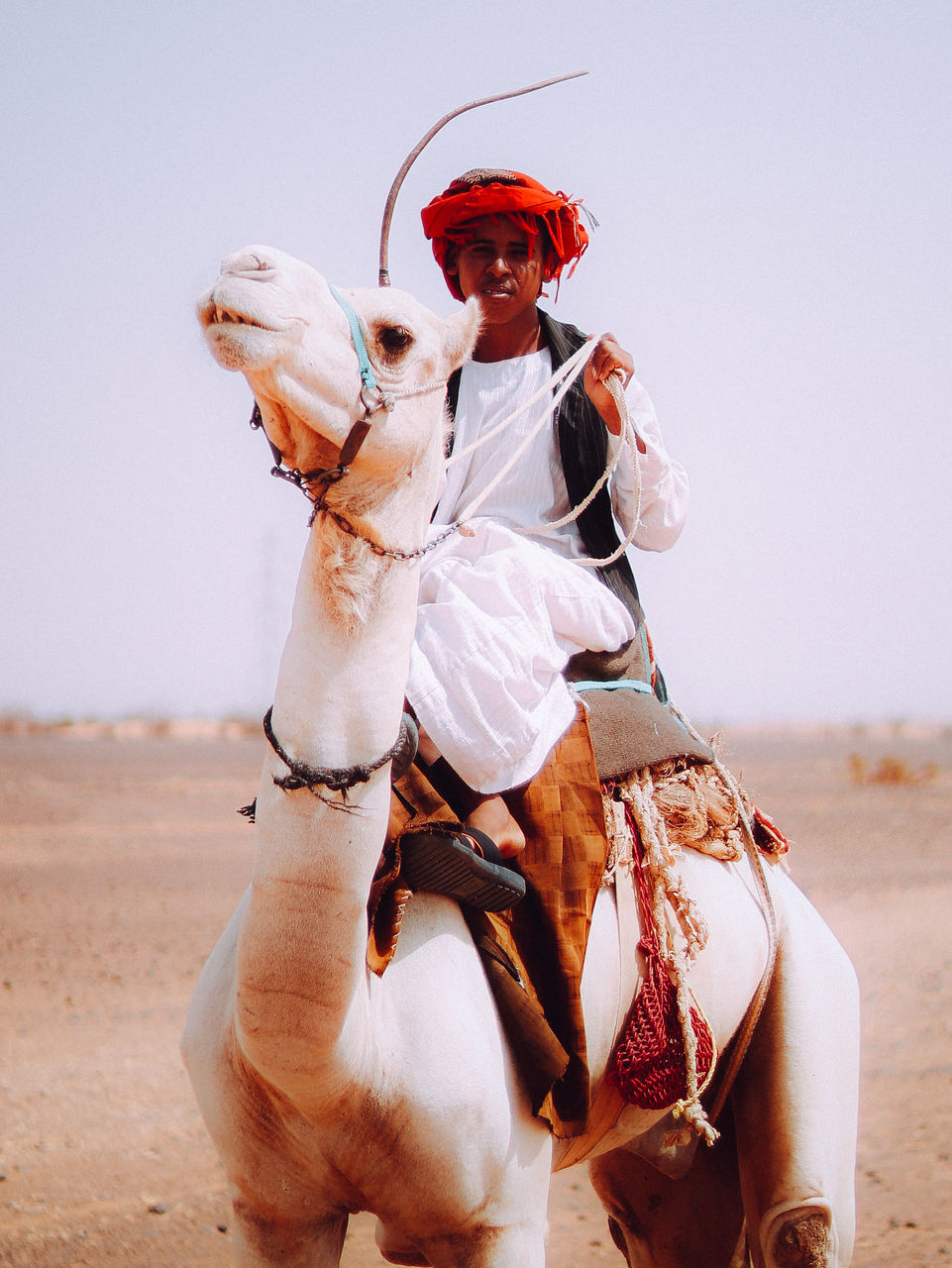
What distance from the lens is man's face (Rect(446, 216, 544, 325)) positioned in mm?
3600

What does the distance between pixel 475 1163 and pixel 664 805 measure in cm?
119

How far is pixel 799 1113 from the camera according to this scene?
3.61 meters

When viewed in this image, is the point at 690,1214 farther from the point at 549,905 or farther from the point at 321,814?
the point at 321,814

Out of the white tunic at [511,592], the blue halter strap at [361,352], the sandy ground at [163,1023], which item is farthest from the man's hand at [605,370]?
the sandy ground at [163,1023]

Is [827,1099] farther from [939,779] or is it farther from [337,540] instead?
[939,779]

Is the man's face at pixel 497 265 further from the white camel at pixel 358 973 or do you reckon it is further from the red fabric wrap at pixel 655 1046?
the red fabric wrap at pixel 655 1046

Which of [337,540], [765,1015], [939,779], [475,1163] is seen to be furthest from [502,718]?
[939,779]

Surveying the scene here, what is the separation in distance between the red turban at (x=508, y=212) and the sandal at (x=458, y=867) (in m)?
1.67

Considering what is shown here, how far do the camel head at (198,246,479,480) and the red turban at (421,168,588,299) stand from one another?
907mm

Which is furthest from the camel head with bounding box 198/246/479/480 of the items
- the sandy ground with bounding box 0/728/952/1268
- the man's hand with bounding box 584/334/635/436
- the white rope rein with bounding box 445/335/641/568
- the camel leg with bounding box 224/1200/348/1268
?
the sandy ground with bounding box 0/728/952/1268

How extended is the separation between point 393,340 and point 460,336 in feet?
0.71

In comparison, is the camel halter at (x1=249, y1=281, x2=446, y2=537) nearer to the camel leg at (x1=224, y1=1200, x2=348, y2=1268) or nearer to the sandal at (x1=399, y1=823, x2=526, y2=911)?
the sandal at (x1=399, y1=823, x2=526, y2=911)

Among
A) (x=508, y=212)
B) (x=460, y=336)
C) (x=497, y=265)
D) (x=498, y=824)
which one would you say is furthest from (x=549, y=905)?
(x=508, y=212)

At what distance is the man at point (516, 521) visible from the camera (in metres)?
3.12
